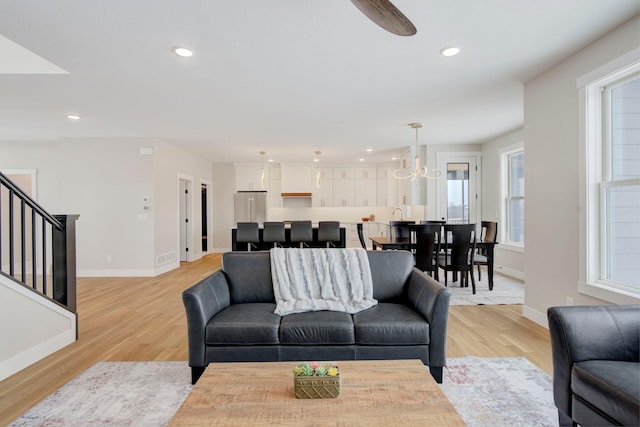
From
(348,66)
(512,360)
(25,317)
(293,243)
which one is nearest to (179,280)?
(293,243)

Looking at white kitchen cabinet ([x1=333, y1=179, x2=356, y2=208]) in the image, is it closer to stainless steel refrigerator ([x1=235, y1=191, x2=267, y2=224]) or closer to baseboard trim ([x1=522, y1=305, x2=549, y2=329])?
stainless steel refrigerator ([x1=235, y1=191, x2=267, y2=224])

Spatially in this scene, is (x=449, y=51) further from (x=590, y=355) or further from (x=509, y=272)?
(x=509, y=272)

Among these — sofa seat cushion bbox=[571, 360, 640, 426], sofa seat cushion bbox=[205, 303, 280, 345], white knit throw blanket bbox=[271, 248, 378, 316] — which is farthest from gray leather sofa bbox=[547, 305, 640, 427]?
sofa seat cushion bbox=[205, 303, 280, 345]

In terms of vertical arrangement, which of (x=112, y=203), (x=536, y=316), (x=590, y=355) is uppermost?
(x=112, y=203)

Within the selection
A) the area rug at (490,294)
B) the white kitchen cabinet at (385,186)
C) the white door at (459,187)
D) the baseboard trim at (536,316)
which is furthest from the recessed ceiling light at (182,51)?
the white kitchen cabinet at (385,186)

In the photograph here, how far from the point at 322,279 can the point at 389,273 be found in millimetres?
578

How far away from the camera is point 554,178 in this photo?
326cm

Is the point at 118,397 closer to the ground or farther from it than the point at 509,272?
closer to the ground

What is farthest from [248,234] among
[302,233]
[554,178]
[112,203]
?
[554,178]

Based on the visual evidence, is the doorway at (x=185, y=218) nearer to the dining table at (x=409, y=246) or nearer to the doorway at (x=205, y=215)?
the doorway at (x=205, y=215)

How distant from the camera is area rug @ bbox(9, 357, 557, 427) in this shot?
1.94 meters

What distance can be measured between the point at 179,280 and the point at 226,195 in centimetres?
402

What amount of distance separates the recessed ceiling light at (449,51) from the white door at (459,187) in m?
4.41

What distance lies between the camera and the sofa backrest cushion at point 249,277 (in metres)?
2.83
